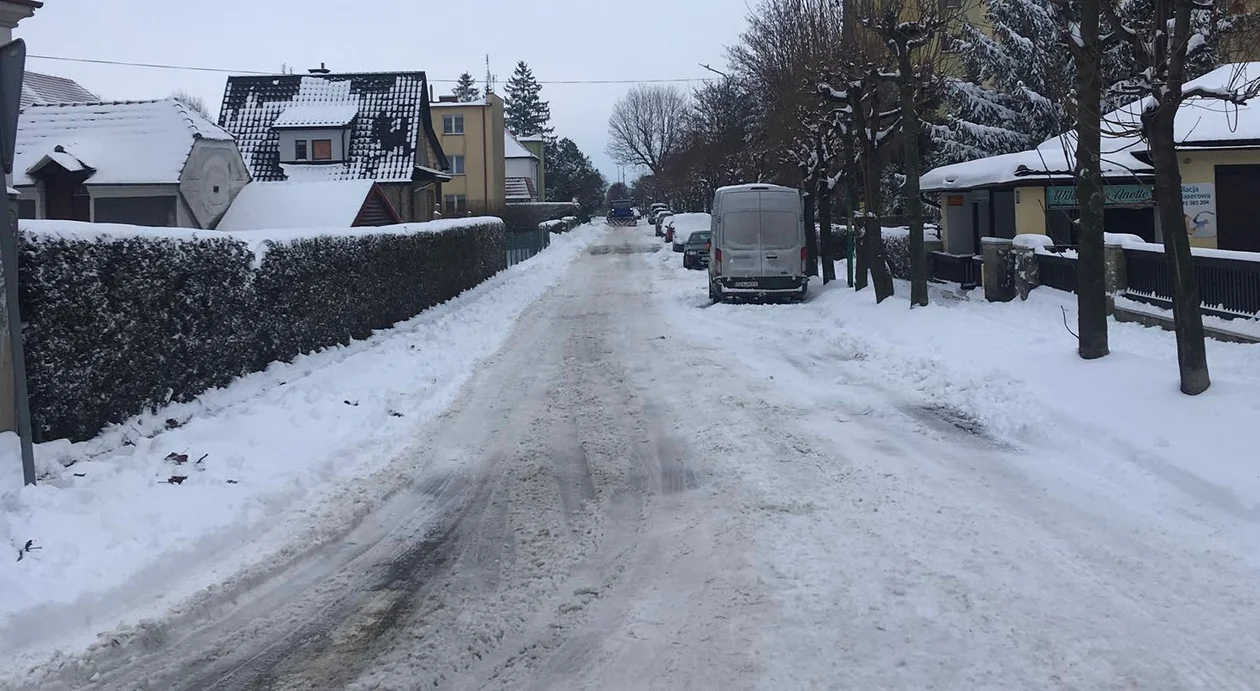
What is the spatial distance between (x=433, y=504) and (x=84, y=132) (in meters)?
25.3

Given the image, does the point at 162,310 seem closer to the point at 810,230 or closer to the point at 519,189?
the point at 810,230

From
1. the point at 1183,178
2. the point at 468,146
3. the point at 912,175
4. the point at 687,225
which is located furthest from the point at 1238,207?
the point at 468,146

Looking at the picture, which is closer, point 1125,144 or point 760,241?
point 1125,144

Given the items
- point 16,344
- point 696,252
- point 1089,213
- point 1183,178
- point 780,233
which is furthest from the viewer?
point 696,252

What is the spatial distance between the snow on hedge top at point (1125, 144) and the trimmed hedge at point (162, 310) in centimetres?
888

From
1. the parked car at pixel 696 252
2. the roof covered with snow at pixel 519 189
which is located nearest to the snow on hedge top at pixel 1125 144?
the parked car at pixel 696 252

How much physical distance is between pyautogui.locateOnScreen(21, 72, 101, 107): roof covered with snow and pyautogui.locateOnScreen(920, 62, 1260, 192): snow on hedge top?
97.7 ft

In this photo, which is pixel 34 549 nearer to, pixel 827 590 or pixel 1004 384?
pixel 827 590

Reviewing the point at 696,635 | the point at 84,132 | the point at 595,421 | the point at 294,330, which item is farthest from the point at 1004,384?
the point at 84,132

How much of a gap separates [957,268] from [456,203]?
47865 millimetres

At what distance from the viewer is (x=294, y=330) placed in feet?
45.3

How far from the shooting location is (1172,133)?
9.46 metres

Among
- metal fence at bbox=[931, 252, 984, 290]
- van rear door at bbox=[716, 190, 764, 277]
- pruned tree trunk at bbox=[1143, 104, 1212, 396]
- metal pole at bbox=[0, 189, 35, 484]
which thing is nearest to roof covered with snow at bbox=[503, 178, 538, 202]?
metal fence at bbox=[931, 252, 984, 290]

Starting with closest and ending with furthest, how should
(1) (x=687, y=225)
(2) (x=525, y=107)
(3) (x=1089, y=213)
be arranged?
(3) (x=1089, y=213) → (1) (x=687, y=225) → (2) (x=525, y=107)
